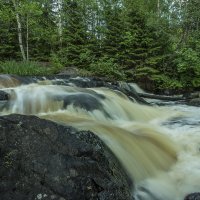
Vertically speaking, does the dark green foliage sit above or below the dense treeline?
below

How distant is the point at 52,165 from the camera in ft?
10.9

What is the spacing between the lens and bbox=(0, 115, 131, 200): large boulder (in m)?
3.16

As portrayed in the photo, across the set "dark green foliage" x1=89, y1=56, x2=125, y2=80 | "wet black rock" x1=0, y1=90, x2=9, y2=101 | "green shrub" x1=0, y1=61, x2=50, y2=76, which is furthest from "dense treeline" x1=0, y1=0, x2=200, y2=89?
"wet black rock" x1=0, y1=90, x2=9, y2=101

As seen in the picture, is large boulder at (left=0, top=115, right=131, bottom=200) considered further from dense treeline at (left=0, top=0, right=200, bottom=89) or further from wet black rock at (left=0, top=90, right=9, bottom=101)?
dense treeline at (left=0, top=0, right=200, bottom=89)

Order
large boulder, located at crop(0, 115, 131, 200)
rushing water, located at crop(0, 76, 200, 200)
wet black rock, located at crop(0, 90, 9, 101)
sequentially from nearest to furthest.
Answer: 1. large boulder, located at crop(0, 115, 131, 200)
2. rushing water, located at crop(0, 76, 200, 200)
3. wet black rock, located at crop(0, 90, 9, 101)

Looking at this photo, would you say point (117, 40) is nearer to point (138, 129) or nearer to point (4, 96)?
point (4, 96)

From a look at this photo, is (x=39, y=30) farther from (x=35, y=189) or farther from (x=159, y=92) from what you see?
(x=35, y=189)

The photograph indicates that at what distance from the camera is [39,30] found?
19859 mm

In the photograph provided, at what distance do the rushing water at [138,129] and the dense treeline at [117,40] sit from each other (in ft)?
16.3

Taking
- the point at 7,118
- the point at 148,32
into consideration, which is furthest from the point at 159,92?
the point at 7,118

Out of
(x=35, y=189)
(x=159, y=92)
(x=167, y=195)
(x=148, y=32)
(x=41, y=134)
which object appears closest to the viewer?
(x=35, y=189)

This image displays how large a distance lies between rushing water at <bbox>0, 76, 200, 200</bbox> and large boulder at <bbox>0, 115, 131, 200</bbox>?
2.98 ft

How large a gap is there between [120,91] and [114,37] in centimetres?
800

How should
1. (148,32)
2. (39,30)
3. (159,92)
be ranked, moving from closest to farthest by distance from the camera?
(159,92) < (148,32) < (39,30)
